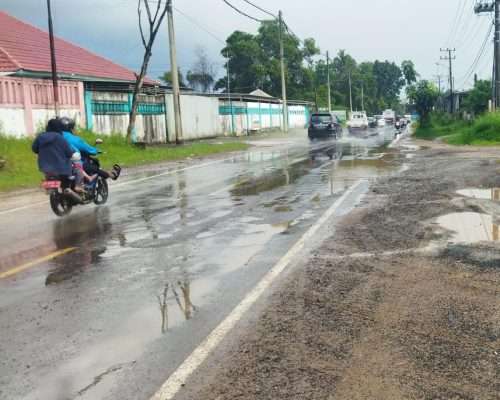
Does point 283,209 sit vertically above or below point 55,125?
below

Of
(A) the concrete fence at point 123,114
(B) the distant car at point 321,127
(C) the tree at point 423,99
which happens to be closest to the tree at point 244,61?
(C) the tree at point 423,99

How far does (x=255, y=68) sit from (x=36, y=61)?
211 feet

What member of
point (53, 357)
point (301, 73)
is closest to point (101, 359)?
point (53, 357)

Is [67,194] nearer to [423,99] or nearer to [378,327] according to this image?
[378,327]

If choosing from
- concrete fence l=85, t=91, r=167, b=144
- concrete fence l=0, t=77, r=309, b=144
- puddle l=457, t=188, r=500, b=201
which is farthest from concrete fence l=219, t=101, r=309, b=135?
puddle l=457, t=188, r=500, b=201

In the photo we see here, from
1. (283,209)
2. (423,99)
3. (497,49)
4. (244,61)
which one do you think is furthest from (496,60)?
(244,61)

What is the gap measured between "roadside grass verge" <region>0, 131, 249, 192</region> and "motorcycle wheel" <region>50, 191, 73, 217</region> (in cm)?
512

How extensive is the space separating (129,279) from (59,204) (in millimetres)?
4828

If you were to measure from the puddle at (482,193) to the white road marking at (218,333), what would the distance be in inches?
185

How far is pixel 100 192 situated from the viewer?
11.9 metres

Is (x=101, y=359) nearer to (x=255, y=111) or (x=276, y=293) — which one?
(x=276, y=293)

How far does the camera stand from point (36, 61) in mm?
26656

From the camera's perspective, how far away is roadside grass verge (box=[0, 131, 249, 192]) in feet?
55.9

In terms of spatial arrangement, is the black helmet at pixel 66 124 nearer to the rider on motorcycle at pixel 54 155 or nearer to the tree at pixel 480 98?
the rider on motorcycle at pixel 54 155
